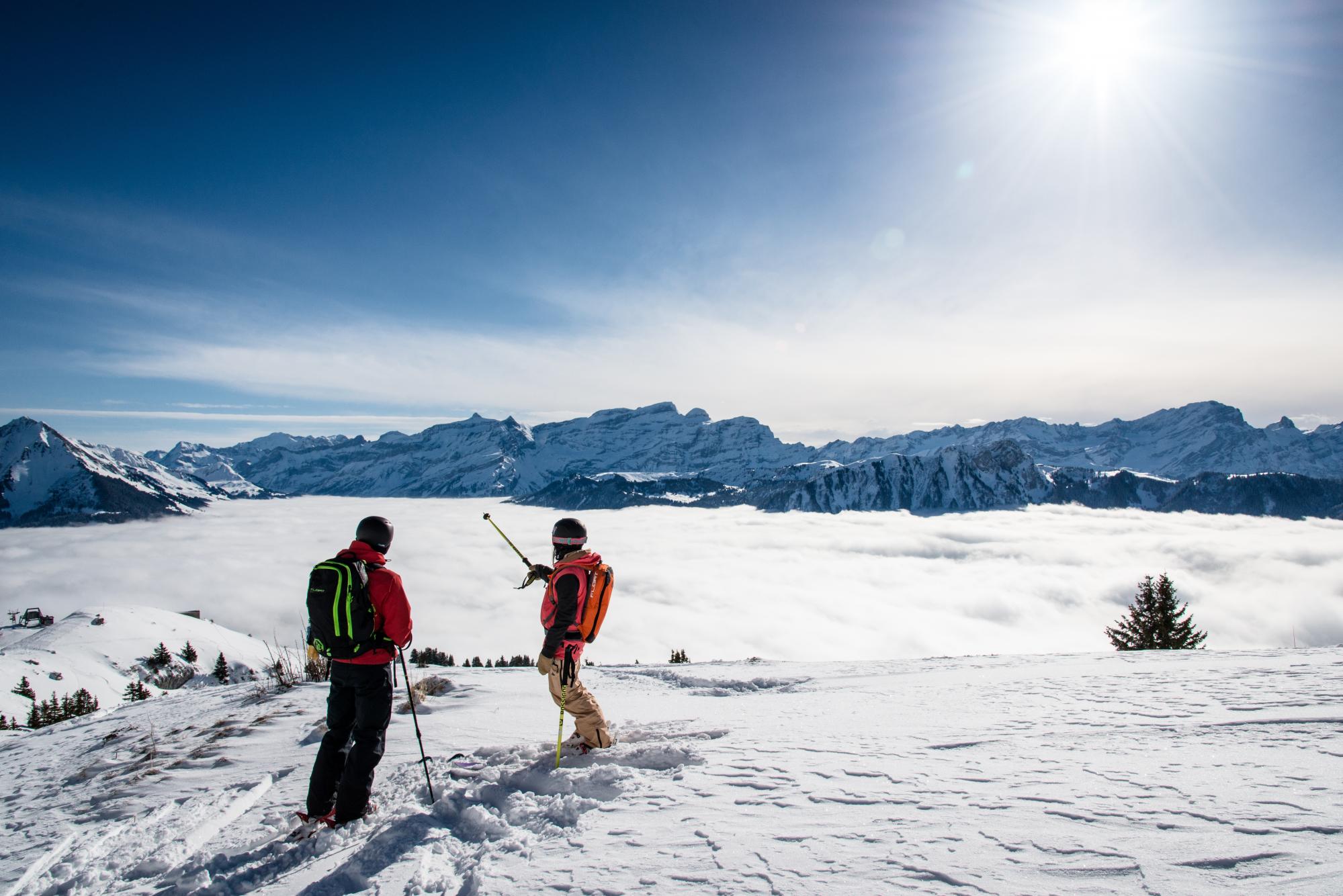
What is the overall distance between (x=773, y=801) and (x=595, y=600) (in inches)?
113

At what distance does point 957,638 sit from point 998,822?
205 m

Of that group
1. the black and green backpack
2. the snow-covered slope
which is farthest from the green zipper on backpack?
the snow-covered slope

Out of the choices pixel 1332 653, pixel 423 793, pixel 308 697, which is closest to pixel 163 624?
pixel 308 697

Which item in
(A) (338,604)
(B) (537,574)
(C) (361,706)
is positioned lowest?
(C) (361,706)

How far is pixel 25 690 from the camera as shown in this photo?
65.2 meters

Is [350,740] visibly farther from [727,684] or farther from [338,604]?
[727,684]

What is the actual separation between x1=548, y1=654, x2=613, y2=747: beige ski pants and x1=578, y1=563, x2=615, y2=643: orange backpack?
485 millimetres

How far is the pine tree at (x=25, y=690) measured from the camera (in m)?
64.4

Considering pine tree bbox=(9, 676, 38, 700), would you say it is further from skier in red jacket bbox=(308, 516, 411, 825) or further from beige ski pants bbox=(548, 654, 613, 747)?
beige ski pants bbox=(548, 654, 613, 747)

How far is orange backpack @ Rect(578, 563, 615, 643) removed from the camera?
696 centimetres

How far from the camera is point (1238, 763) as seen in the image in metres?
5.34

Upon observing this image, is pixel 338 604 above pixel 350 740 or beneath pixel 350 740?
above

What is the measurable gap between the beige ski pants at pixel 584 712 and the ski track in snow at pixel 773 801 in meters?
0.23

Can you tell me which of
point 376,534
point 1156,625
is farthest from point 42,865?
point 1156,625
